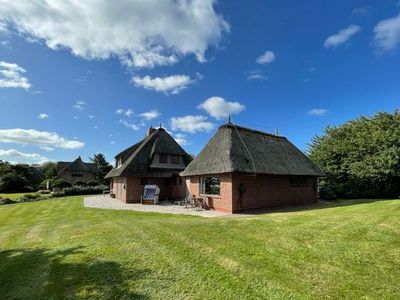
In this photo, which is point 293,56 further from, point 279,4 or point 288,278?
point 288,278

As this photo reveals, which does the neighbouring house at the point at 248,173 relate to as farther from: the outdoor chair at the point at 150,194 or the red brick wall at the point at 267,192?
the outdoor chair at the point at 150,194

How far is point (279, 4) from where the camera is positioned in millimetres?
12648

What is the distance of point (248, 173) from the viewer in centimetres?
→ 1606

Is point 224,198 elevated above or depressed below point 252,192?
below

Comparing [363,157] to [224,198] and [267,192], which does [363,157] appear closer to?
[267,192]

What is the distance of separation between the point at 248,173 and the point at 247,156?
190 centimetres

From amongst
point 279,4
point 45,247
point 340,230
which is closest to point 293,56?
point 279,4

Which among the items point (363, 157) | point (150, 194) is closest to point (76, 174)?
point (150, 194)

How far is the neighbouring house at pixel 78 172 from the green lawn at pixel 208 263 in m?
48.0

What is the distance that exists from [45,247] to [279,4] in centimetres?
1426

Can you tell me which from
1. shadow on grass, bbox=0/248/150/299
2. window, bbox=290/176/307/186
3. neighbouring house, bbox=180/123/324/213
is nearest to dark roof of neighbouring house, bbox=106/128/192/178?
neighbouring house, bbox=180/123/324/213

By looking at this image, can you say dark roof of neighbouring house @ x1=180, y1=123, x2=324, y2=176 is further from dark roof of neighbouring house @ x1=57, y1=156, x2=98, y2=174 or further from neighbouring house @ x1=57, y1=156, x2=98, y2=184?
dark roof of neighbouring house @ x1=57, y1=156, x2=98, y2=174

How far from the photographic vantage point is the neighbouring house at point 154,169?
24.8 m

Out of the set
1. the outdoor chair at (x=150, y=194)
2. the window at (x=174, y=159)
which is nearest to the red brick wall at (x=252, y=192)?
the outdoor chair at (x=150, y=194)
